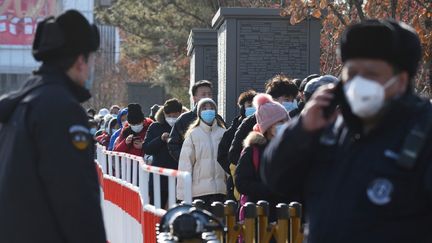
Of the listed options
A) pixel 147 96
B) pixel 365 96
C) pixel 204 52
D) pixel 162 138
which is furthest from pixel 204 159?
pixel 147 96

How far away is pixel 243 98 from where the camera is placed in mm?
13922

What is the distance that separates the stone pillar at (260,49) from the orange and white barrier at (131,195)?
235 cm

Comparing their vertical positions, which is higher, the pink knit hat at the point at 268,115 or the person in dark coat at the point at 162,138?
the pink knit hat at the point at 268,115

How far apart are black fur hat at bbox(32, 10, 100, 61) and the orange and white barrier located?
131 inches

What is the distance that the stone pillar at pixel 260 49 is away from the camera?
2059 cm

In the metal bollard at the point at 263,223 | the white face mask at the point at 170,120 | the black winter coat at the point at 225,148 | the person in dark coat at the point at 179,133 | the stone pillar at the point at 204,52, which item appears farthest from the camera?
the stone pillar at the point at 204,52

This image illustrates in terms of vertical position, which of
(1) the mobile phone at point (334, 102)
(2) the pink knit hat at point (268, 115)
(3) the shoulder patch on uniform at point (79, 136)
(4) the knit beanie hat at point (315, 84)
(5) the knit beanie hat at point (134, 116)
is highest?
(1) the mobile phone at point (334, 102)

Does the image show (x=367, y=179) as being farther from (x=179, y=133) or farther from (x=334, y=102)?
(x=179, y=133)

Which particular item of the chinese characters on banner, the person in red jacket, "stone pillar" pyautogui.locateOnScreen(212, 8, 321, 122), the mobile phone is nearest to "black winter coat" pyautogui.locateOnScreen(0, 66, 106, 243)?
the mobile phone

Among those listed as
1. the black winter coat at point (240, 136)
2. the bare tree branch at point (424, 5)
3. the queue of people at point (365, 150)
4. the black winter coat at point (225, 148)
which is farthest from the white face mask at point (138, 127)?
the queue of people at point (365, 150)

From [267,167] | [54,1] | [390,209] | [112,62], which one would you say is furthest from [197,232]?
[54,1]

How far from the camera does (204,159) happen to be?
1377cm

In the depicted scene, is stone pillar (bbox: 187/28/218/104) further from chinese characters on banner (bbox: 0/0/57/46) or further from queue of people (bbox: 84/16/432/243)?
chinese characters on banner (bbox: 0/0/57/46)

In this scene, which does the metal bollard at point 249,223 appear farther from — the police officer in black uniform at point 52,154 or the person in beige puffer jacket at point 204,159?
the person in beige puffer jacket at point 204,159
